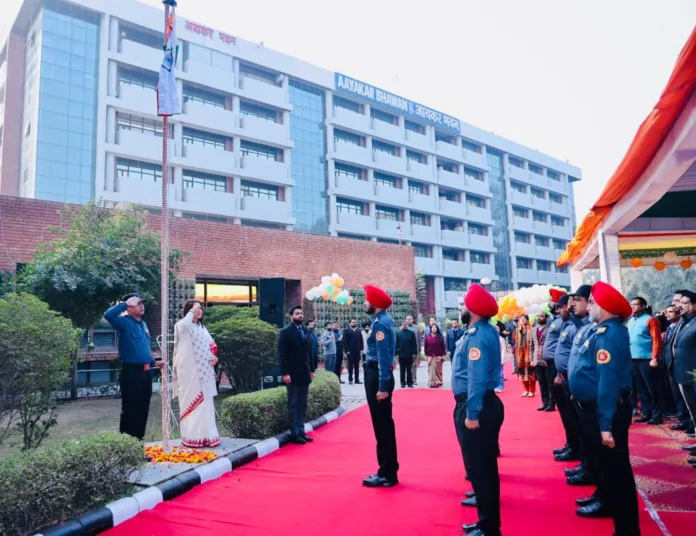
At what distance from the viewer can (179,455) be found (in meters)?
5.73

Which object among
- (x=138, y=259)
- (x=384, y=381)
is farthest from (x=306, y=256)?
(x=384, y=381)

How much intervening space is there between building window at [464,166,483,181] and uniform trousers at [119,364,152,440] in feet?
141

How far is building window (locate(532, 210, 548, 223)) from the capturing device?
54.4 meters

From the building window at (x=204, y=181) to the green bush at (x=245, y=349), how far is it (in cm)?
1951

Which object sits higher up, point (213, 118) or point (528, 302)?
point (213, 118)

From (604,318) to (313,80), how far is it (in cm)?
3485

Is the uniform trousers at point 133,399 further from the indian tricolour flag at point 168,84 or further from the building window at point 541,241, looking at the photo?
the building window at point 541,241

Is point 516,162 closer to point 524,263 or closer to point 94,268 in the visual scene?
point 524,263

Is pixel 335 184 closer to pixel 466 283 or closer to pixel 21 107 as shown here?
pixel 466 283

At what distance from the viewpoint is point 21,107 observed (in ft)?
94.4

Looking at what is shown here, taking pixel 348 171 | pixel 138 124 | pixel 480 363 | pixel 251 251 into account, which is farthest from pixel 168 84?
pixel 348 171

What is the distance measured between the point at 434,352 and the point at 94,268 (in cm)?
790

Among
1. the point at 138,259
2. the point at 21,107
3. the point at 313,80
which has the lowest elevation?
the point at 138,259

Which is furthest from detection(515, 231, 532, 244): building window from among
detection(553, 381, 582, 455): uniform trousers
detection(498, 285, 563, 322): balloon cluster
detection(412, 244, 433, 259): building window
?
detection(553, 381, 582, 455): uniform trousers
